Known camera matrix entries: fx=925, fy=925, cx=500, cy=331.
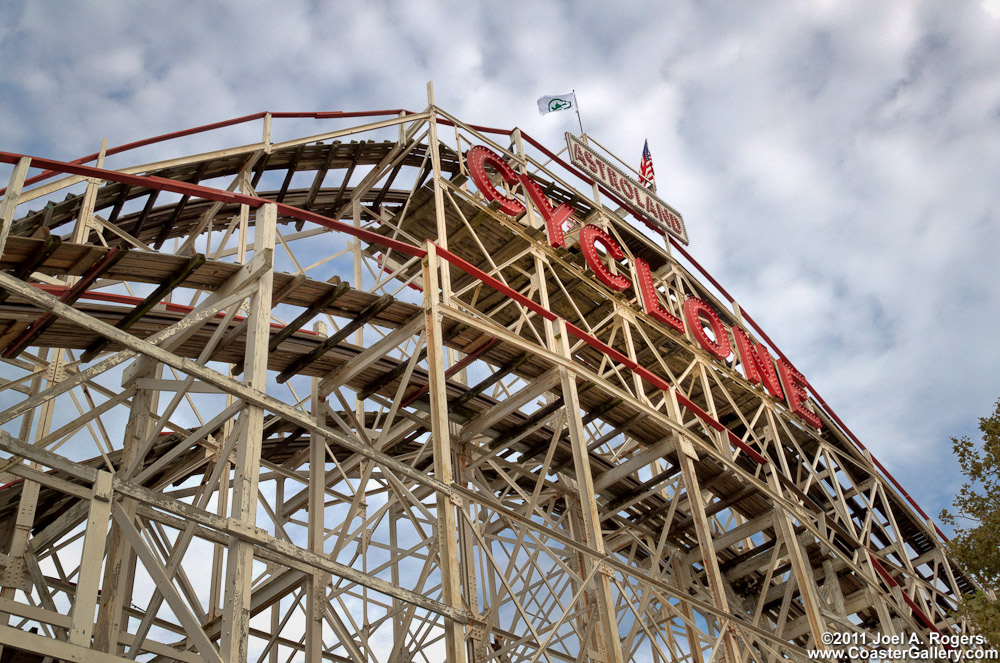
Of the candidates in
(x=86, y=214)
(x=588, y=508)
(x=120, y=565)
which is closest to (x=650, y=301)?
(x=588, y=508)

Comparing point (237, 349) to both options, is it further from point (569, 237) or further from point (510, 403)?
point (569, 237)

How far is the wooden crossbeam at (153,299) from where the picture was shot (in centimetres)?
976

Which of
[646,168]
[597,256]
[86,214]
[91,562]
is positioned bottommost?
[91,562]

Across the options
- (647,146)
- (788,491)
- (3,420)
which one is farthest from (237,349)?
(647,146)

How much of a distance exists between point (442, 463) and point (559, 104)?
1690 centimetres

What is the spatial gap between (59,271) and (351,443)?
3.67 m

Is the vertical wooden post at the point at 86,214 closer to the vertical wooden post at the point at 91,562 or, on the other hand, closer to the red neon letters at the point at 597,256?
the vertical wooden post at the point at 91,562

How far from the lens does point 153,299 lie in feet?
33.3

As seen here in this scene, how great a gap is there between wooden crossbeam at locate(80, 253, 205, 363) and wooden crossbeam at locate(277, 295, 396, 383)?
2.24 meters

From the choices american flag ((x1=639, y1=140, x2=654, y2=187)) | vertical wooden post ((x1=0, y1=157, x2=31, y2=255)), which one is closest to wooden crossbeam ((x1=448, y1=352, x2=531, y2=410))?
vertical wooden post ((x1=0, y1=157, x2=31, y2=255))

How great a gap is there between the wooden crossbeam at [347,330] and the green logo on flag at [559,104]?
1465 centimetres

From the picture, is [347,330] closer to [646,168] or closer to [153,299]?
[153,299]

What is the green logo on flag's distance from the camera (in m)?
25.2

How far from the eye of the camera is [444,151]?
19797 millimetres
